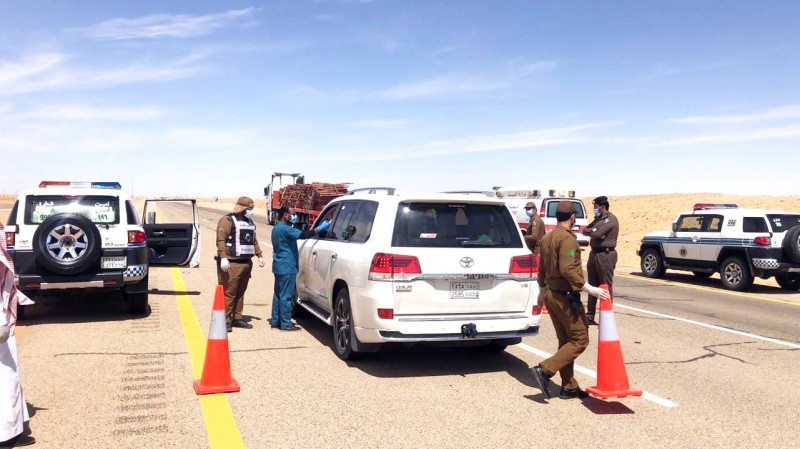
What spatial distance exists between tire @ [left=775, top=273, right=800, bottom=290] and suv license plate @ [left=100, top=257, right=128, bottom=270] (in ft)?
45.6

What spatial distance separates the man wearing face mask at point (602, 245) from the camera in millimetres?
9586

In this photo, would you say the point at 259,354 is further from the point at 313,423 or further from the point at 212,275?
the point at 212,275

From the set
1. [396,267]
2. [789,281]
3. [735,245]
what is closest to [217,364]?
[396,267]

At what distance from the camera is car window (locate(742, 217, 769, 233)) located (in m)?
14.3

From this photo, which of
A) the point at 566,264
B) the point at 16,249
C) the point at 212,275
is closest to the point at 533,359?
the point at 566,264

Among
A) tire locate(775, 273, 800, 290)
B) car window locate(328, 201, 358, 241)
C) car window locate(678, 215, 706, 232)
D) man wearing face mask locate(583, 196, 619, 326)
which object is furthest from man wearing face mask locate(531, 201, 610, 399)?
tire locate(775, 273, 800, 290)

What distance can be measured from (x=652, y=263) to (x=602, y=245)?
27.7ft

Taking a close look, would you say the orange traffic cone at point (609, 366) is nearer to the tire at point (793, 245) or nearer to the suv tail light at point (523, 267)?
the suv tail light at point (523, 267)

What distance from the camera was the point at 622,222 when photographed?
4588 cm

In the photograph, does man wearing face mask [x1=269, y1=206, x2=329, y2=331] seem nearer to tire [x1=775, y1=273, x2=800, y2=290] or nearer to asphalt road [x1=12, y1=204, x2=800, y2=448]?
asphalt road [x1=12, y1=204, x2=800, y2=448]

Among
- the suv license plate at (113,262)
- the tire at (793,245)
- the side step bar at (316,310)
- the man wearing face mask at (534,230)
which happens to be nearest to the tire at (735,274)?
the tire at (793,245)

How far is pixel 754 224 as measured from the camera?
47.5ft

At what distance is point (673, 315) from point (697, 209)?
6.24m

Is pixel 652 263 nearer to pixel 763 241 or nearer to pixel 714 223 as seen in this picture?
pixel 714 223
